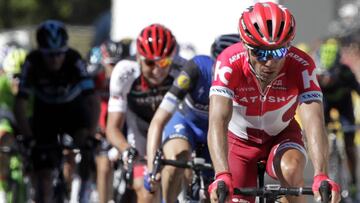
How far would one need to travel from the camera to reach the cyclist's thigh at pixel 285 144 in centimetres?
721

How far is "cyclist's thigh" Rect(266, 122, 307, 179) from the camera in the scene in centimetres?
721

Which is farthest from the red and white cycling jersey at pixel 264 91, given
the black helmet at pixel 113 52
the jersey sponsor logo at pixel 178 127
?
the black helmet at pixel 113 52

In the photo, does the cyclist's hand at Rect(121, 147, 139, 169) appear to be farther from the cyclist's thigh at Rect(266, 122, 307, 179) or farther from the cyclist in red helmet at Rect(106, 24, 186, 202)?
the cyclist's thigh at Rect(266, 122, 307, 179)

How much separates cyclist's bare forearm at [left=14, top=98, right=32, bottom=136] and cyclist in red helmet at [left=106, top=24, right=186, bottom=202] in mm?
1096

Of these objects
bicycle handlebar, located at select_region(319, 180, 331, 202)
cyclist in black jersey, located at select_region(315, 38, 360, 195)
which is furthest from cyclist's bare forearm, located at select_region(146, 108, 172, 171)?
cyclist in black jersey, located at select_region(315, 38, 360, 195)

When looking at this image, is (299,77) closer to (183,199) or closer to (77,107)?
(183,199)

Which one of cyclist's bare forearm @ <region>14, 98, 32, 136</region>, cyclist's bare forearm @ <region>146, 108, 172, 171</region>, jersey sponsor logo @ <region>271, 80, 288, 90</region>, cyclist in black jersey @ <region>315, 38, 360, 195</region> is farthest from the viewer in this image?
cyclist in black jersey @ <region>315, 38, 360, 195</region>

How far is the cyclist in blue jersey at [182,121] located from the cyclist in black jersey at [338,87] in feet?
19.4

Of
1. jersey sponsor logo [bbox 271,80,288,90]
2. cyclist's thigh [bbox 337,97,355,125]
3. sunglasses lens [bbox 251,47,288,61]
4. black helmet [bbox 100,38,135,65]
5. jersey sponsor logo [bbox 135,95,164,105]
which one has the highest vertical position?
sunglasses lens [bbox 251,47,288,61]

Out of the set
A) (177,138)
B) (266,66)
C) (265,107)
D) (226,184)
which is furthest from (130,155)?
(226,184)

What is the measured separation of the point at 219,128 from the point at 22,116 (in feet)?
14.2

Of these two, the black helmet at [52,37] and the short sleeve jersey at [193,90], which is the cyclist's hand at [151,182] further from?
the black helmet at [52,37]

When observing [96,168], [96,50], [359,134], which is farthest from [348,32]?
[96,168]

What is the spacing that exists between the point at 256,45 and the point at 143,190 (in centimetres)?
272
